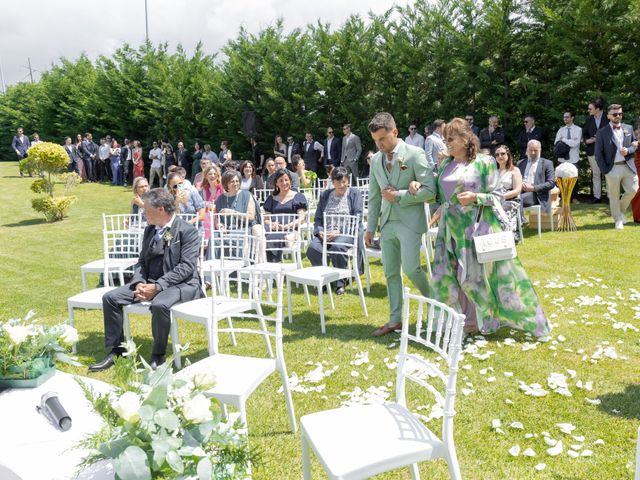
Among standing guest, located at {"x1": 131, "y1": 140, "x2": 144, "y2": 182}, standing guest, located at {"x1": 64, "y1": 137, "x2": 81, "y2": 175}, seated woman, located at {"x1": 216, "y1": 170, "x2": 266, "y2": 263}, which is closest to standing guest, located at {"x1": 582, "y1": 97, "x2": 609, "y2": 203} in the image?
seated woman, located at {"x1": 216, "y1": 170, "x2": 266, "y2": 263}

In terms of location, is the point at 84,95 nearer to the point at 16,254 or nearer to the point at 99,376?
the point at 16,254

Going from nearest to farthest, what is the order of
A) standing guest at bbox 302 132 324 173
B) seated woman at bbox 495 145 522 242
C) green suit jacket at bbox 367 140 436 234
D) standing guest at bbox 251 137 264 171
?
green suit jacket at bbox 367 140 436 234
seated woman at bbox 495 145 522 242
standing guest at bbox 302 132 324 173
standing guest at bbox 251 137 264 171

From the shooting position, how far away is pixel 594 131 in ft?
39.7

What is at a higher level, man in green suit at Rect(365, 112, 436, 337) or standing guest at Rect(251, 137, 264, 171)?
standing guest at Rect(251, 137, 264, 171)

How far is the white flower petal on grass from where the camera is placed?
10.8 ft

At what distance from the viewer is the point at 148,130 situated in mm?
26875

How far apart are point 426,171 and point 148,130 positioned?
23.7 m

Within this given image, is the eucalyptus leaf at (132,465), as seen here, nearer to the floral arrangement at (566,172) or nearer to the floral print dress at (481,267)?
the floral print dress at (481,267)

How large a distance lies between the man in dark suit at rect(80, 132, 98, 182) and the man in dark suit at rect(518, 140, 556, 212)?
2072 centimetres

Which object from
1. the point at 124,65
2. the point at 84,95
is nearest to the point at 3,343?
the point at 124,65

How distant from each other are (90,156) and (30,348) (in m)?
24.9

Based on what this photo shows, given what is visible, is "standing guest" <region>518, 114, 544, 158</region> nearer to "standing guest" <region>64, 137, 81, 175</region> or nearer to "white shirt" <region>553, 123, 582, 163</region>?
"white shirt" <region>553, 123, 582, 163</region>

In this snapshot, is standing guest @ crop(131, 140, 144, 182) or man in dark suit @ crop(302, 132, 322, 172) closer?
man in dark suit @ crop(302, 132, 322, 172)

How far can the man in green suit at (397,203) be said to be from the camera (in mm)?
5199
